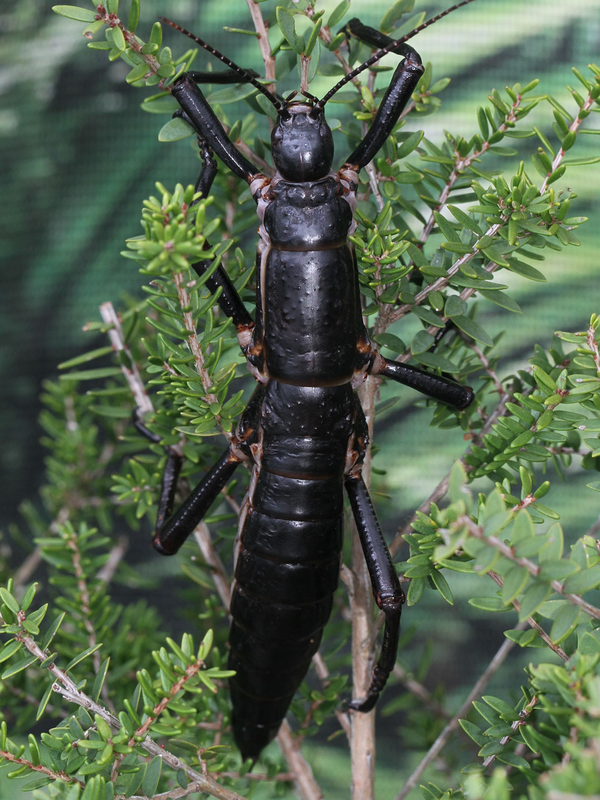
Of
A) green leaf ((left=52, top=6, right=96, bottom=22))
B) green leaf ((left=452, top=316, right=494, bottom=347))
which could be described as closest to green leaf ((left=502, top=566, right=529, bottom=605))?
green leaf ((left=452, top=316, right=494, bottom=347))

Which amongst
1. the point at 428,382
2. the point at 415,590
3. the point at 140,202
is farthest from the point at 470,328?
the point at 140,202

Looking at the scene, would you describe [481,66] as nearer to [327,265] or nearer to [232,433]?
[327,265]

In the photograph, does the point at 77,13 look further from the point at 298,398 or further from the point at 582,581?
the point at 582,581

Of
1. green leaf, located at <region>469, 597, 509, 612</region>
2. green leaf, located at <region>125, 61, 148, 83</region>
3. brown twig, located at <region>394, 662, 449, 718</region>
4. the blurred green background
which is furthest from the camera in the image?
the blurred green background

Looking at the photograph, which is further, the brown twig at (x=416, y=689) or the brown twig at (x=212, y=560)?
the brown twig at (x=416, y=689)

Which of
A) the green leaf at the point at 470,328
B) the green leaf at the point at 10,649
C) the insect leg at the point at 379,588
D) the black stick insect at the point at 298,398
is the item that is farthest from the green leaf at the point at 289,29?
the green leaf at the point at 10,649

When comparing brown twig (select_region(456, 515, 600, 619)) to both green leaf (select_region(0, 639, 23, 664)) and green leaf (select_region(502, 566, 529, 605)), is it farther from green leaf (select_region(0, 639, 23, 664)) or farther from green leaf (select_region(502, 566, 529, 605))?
green leaf (select_region(0, 639, 23, 664))

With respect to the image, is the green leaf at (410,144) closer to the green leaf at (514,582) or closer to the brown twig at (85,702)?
the green leaf at (514,582)
